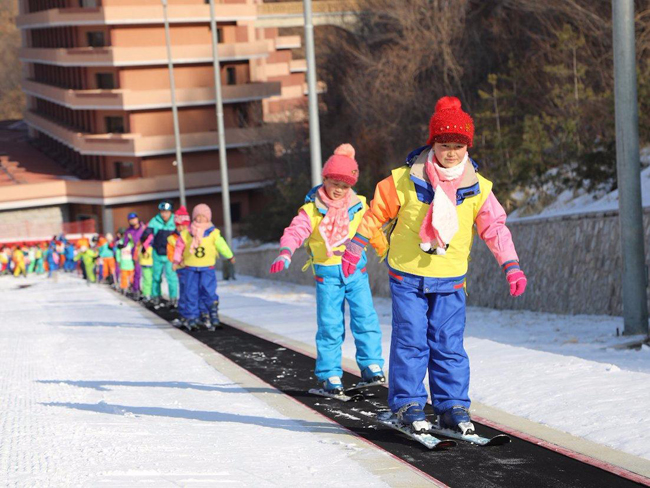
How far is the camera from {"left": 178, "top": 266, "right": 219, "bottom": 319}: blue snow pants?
16172 mm

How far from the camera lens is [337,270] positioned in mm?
9508

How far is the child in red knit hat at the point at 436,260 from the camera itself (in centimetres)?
707

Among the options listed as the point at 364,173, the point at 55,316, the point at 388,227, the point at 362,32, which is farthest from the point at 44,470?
the point at 362,32

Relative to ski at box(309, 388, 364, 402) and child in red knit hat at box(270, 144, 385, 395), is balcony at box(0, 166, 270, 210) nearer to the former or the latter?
child in red knit hat at box(270, 144, 385, 395)

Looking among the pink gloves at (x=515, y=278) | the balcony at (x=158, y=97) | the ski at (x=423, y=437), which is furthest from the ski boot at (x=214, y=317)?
the balcony at (x=158, y=97)

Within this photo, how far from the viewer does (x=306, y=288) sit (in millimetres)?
31594

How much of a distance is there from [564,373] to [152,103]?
68789 mm

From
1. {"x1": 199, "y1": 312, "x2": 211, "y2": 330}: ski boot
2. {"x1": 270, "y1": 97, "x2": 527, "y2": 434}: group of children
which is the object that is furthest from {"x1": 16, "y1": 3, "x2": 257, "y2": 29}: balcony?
{"x1": 270, "y1": 97, "x2": 527, "y2": 434}: group of children

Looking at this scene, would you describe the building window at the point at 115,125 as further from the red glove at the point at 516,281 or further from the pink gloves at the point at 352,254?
the red glove at the point at 516,281

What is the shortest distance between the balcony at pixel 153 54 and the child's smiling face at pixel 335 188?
219 ft

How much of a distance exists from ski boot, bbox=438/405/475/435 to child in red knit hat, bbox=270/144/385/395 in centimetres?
225

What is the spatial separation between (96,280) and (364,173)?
1040 centimetres

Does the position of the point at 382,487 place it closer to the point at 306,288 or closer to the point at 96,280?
the point at 306,288

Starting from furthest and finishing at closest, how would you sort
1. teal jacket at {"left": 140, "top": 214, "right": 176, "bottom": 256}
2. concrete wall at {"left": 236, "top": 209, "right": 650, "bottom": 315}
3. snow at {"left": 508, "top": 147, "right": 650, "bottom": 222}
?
teal jacket at {"left": 140, "top": 214, "right": 176, "bottom": 256}
snow at {"left": 508, "top": 147, "right": 650, "bottom": 222}
concrete wall at {"left": 236, "top": 209, "right": 650, "bottom": 315}
